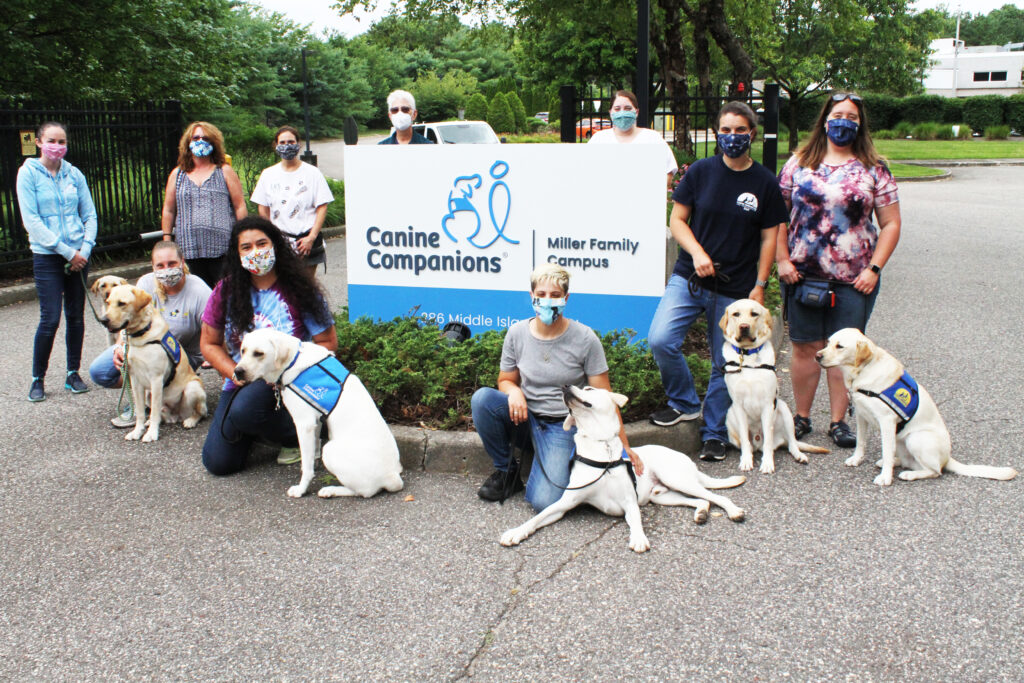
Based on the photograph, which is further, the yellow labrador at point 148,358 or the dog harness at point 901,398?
the yellow labrador at point 148,358

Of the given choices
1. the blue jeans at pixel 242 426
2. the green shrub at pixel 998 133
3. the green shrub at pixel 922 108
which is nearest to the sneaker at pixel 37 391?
the blue jeans at pixel 242 426

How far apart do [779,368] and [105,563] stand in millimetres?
5187

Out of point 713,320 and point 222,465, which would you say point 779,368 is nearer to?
point 713,320

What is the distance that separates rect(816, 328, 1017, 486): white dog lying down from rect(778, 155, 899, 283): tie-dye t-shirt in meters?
0.49

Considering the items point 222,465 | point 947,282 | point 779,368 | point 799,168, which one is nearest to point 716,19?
point 947,282

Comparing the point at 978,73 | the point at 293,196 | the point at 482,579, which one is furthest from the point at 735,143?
the point at 978,73

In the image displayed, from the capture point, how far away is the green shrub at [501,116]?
145 feet

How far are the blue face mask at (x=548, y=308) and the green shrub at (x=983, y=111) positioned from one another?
5317 cm

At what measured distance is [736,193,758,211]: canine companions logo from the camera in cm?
493

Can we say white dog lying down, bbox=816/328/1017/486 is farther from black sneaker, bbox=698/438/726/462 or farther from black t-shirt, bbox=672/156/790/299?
black sneaker, bbox=698/438/726/462

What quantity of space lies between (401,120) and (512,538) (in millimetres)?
4253

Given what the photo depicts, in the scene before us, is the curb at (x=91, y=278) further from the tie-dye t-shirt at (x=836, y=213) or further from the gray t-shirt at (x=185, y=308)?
the tie-dye t-shirt at (x=836, y=213)

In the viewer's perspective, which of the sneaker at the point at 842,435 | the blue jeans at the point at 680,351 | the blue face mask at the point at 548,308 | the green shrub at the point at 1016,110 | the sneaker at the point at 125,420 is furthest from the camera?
the green shrub at the point at 1016,110

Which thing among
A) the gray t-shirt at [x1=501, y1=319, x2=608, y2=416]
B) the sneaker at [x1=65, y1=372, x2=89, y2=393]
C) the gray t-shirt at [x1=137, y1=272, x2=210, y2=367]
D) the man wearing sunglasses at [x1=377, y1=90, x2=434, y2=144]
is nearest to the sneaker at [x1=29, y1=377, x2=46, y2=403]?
the sneaker at [x1=65, y1=372, x2=89, y2=393]
